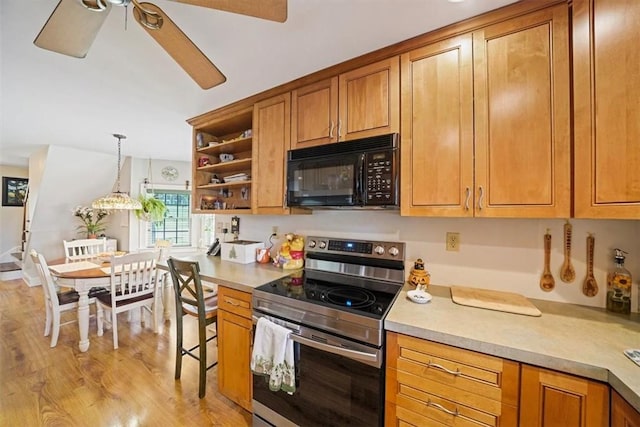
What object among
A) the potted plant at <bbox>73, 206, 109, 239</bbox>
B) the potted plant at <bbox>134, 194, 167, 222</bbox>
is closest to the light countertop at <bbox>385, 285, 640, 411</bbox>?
the potted plant at <bbox>134, 194, 167, 222</bbox>

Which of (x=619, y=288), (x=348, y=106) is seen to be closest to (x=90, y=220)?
(x=348, y=106)

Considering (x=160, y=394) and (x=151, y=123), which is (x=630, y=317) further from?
(x=151, y=123)

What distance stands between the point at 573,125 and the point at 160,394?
297 cm

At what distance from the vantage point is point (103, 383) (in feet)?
6.60

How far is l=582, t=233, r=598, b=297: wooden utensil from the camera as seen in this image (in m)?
1.27

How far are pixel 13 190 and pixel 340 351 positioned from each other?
8.30m

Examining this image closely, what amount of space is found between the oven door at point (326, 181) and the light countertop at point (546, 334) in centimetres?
70

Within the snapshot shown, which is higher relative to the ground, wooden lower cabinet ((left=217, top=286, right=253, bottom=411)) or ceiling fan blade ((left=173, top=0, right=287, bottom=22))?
ceiling fan blade ((left=173, top=0, right=287, bottom=22))

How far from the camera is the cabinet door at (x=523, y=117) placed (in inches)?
43.4

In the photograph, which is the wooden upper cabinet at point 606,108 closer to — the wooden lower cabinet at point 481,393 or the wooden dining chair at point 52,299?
the wooden lower cabinet at point 481,393

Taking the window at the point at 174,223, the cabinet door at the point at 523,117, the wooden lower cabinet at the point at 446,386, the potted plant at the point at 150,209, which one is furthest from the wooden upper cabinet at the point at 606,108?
the window at the point at 174,223

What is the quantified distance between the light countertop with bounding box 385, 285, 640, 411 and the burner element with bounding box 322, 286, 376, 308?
0.50 ft

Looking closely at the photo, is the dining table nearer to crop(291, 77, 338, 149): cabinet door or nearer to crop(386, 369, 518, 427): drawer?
crop(291, 77, 338, 149): cabinet door

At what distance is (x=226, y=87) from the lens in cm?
197
